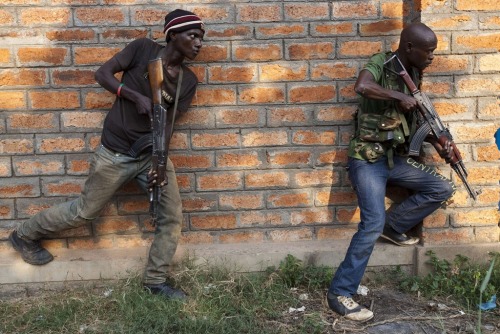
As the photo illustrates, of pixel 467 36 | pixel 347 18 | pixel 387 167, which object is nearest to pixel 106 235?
pixel 387 167

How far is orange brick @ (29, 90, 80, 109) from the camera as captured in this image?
343 cm

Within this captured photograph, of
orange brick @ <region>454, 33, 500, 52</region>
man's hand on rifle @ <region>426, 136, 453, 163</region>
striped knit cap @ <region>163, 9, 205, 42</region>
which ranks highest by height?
striped knit cap @ <region>163, 9, 205, 42</region>

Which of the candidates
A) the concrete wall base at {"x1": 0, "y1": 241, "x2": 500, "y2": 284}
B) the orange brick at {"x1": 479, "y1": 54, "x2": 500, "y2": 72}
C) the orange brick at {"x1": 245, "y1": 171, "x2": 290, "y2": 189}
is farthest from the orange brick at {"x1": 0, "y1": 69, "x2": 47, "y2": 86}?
the orange brick at {"x1": 479, "y1": 54, "x2": 500, "y2": 72}

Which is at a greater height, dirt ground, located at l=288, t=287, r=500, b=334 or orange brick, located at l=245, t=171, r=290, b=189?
orange brick, located at l=245, t=171, r=290, b=189

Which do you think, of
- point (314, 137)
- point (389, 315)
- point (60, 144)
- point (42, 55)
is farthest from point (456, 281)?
point (42, 55)

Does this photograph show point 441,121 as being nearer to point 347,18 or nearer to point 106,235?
point 347,18

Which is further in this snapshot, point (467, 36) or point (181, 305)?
point (467, 36)

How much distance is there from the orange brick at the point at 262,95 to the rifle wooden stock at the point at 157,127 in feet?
2.09

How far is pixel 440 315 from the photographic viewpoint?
3.24 metres

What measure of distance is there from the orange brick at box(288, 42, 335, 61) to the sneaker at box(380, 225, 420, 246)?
128cm

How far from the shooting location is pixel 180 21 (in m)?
3.09

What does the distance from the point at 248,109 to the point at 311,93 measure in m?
0.45

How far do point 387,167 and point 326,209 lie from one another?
1.90 ft

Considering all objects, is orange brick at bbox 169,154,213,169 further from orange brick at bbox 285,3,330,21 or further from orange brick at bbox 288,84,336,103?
orange brick at bbox 285,3,330,21
